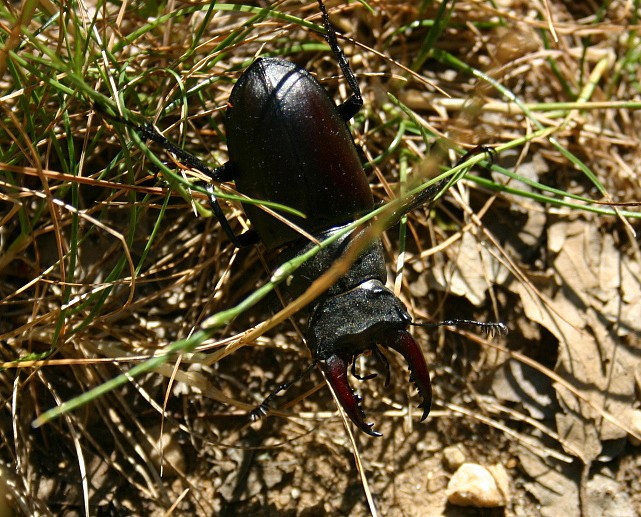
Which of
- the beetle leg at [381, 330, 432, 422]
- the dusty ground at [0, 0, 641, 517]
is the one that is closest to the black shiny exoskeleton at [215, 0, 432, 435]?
the beetle leg at [381, 330, 432, 422]

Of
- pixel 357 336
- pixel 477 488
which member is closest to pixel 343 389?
pixel 357 336

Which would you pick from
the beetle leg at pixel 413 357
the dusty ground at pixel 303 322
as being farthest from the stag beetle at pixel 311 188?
the dusty ground at pixel 303 322

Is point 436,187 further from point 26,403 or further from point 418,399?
point 26,403

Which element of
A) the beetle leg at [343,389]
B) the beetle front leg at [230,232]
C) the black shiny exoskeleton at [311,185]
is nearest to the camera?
the beetle leg at [343,389]

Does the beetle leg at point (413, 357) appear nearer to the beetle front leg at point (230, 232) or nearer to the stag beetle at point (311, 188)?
the stag beetle at point (311, 188)

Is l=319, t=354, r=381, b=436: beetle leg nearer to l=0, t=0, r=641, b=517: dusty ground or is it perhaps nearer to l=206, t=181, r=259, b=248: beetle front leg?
l=0, t=0, r=641, b=517: dusty ground

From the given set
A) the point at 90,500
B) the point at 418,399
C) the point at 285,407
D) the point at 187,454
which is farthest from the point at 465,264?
the point at 90,500

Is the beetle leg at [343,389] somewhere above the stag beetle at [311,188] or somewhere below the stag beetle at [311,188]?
below
